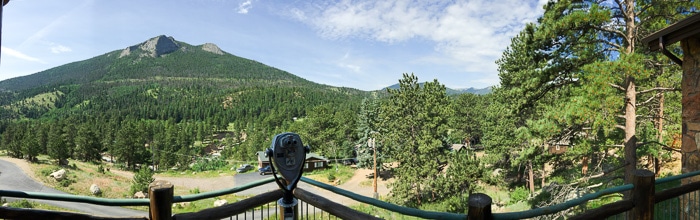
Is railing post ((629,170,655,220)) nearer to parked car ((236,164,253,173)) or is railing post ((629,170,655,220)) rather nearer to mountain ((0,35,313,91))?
parked car ((236,164,253,173))

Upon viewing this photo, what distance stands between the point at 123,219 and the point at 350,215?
124 centimetres

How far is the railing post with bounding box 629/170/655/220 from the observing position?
7.47 feet

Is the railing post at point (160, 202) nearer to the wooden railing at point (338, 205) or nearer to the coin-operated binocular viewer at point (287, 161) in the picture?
the wooden railing at point (338, 205)

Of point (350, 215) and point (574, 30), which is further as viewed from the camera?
point (574, 30)

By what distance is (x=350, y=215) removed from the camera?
1.96 metres

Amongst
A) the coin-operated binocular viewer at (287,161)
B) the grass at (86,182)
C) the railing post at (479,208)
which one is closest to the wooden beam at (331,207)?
the coin-operated binocular viewer at (287,161)

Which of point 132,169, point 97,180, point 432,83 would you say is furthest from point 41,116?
point 432,83

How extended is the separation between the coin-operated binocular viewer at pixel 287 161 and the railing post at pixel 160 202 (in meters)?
0.56

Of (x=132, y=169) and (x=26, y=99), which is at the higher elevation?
(x=26, y=99)

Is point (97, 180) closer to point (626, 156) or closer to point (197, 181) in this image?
point (197, 181)

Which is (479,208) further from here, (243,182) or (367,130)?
(243,182)

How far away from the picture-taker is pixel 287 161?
201 centimetres

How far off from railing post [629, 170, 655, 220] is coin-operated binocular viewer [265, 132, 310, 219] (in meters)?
2.34

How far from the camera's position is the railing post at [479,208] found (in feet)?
5.11
